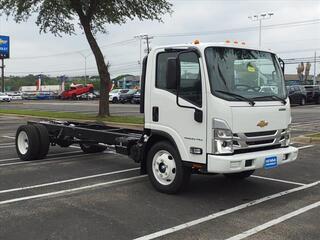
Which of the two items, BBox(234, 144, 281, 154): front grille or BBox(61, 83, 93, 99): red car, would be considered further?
BBox(61, 83, 93, 99): red car

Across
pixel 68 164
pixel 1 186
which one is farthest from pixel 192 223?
pixel 68 164

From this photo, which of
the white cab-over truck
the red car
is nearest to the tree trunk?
the white cab-over truck

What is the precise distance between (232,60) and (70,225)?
3.42m

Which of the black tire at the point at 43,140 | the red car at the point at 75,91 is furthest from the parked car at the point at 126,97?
the black tire at the point at 43,140

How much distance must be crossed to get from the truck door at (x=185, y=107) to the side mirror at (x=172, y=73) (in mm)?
123

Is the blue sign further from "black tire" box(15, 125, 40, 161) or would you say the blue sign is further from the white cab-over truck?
the white cab-over truck

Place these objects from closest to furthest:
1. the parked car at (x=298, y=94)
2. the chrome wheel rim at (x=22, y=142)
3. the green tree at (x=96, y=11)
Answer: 1. the chrome wheel rim at (x=22, y=142)
2. the green tree at (x=96, y=11)
3. the parked car at (x=298, y=94)

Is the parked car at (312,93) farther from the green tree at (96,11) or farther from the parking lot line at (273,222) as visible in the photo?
the parking lot line at (273,222)

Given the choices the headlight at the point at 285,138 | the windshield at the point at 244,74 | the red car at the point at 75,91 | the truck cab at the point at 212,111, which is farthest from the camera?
the red car at the point at 75,91

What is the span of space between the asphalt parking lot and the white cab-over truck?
0.55 metres

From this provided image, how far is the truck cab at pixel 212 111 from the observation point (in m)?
6.65

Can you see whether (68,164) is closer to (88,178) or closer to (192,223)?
(88,178)

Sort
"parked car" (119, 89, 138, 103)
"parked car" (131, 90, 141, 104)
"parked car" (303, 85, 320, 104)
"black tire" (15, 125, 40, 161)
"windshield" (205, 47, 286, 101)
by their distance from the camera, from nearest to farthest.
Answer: "windshield" (205, 47, 286, 101)
"black tire" (15, 125, 40, 161)
"parked car" (303, 85, 320, 104)
"parked car" (131, 90, 141, 104)
"parked car" (119, 89, 138, 103)

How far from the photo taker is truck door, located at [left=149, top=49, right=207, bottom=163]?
6.84 metres
